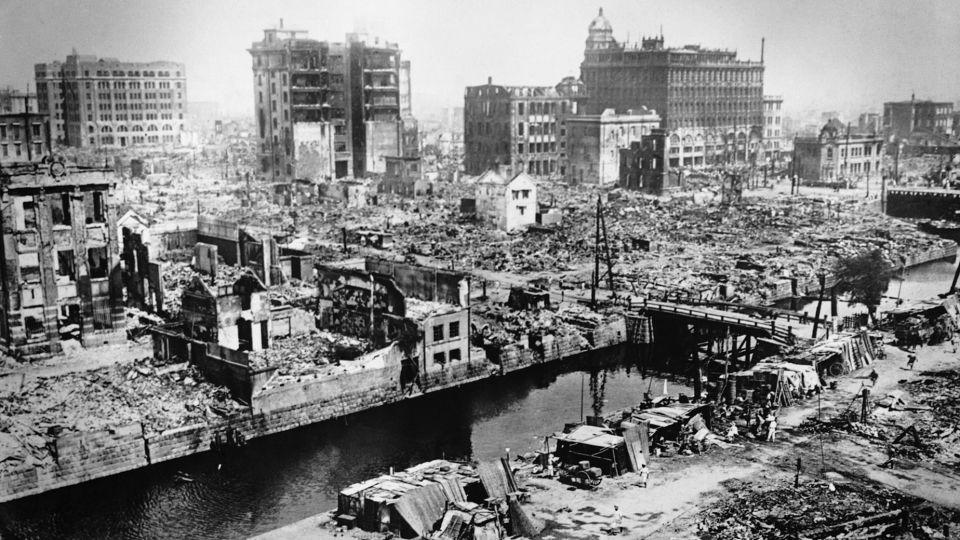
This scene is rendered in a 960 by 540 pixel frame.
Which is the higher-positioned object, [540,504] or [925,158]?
[925,158]

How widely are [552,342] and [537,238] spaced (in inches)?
1372

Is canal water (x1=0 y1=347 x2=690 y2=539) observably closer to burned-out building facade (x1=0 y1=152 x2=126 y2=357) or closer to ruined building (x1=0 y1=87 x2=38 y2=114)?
burned-out building facade (x1=0 y1=152 x2=126 y2=357)

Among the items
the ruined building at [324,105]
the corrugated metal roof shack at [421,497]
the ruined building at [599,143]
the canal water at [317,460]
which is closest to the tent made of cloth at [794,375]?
the canal water at [317,460]

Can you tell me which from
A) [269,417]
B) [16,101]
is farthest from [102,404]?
[16,101]

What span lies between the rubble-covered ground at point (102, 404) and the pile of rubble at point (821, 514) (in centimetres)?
2381

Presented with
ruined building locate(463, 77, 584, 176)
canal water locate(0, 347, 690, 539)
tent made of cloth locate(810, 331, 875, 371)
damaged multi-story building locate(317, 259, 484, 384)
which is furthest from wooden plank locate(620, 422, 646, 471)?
ruined building locate(463, 77, 584, 176)

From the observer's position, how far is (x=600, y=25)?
15662 cm

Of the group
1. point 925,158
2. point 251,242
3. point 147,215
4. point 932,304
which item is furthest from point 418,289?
point 925,158

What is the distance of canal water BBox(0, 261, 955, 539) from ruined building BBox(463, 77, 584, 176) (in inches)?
3255

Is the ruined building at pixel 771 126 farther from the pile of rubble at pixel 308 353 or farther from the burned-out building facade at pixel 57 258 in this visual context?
the burned-out building facade at pixel 57 258

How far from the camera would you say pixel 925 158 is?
5910 inches

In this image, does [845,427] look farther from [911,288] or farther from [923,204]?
[923,204]

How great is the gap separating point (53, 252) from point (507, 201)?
51158mm

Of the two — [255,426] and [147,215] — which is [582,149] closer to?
[147,215]
